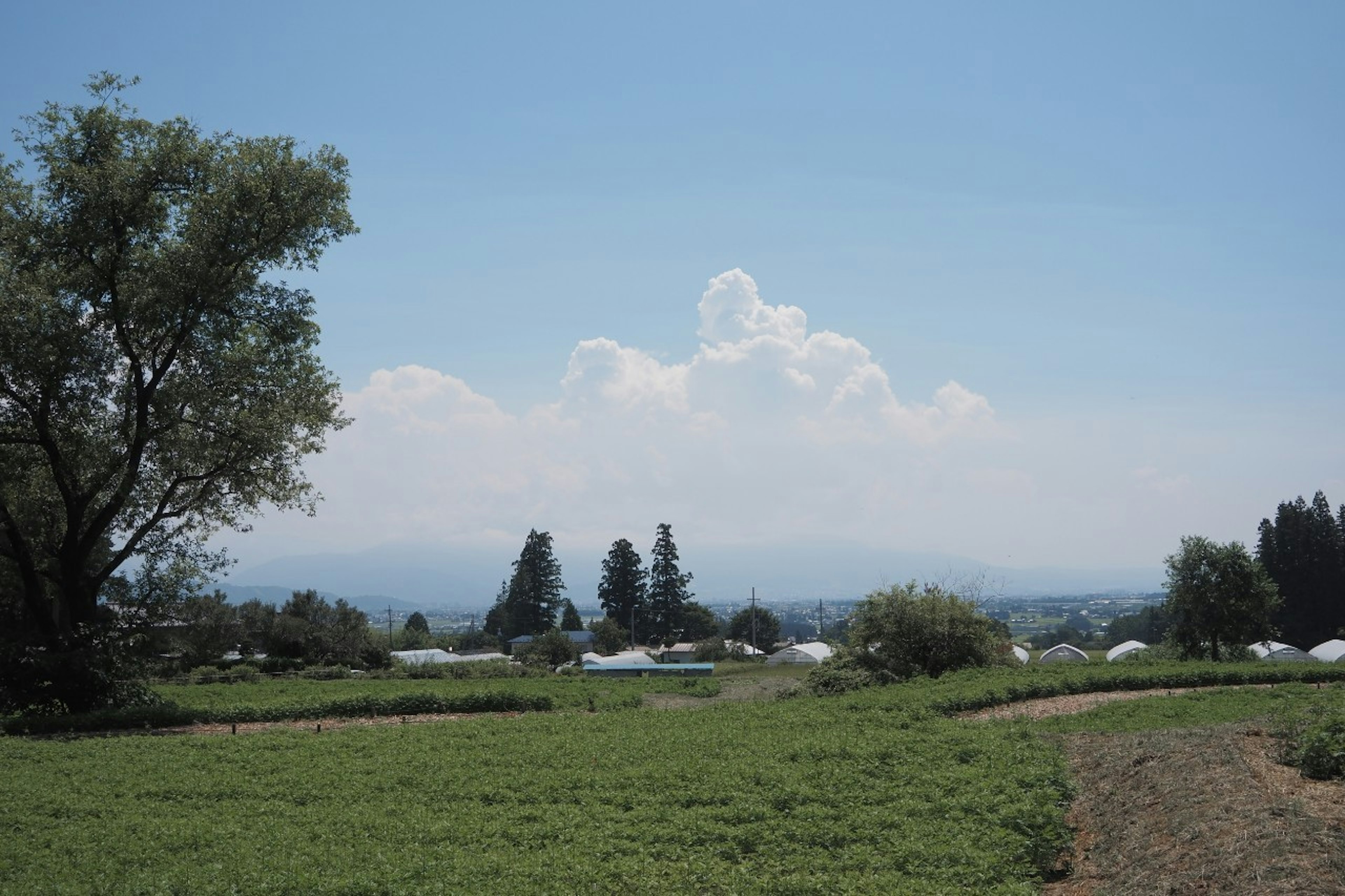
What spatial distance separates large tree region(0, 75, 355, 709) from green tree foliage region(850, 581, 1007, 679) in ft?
57.0

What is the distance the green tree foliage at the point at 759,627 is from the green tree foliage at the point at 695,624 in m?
2.80

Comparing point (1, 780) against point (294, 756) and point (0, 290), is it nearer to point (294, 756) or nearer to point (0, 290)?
point (294, 756)

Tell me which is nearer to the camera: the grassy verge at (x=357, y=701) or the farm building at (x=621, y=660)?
the grassy verge at (x=357, y=701)

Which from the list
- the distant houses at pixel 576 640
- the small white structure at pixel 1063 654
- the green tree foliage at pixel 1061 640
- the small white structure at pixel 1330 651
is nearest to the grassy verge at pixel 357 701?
the small white structure at pixel 1063 654

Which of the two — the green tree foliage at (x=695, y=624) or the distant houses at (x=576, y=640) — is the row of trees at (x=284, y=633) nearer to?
the distant houses at (x=576, y=640)

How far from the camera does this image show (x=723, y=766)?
13.6 meters

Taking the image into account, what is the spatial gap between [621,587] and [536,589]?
9.83m

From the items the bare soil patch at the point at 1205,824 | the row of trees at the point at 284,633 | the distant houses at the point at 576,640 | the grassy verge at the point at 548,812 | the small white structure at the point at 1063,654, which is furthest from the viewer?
the distant houses at the point at 576,640

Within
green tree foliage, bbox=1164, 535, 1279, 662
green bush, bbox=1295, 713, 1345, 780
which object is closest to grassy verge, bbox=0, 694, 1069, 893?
green bush, bbox=1295, 713, 1345, 780

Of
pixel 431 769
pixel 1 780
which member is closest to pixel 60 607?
pixel 1 780

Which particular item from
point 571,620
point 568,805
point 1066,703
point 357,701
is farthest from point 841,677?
point 571,620

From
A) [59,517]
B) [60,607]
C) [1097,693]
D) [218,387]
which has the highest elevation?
[218,387]

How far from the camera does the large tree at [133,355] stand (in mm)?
22812

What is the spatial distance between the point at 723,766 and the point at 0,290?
2063 centimetres
